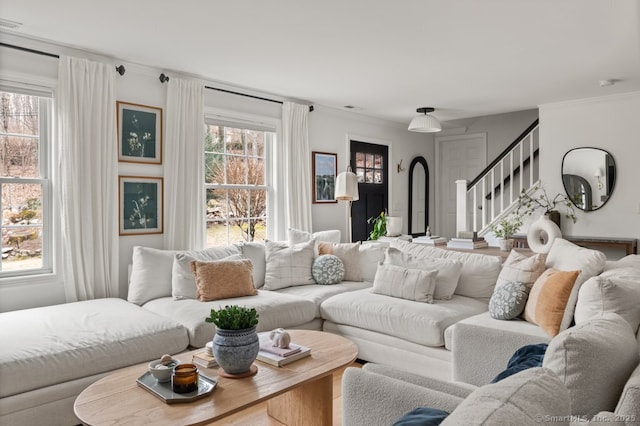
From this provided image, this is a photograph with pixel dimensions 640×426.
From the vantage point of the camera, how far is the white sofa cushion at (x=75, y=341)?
2451 mm

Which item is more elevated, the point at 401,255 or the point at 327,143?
the point at 327,143

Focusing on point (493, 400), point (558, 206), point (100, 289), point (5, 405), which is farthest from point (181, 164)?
point (558, 206)

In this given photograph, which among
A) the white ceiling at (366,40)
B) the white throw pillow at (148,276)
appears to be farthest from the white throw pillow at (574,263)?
the white throw pillow at (148,276)

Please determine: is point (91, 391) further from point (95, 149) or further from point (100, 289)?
point (95, 149)

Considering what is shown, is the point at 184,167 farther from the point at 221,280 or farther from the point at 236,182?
the point at 221,280

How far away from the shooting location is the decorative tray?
201cm

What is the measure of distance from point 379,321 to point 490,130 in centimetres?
511

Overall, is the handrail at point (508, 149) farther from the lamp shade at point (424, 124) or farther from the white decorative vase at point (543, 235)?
the white decorative vase at point (543, 235)

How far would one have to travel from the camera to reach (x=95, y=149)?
3.75 m

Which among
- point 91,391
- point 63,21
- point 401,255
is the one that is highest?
point 63,21

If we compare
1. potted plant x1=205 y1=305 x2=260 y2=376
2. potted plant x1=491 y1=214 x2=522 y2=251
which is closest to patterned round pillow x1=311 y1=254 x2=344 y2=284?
potted plant x1=491 y1=214 x2=522 y2=251

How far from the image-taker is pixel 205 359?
2.47 metres

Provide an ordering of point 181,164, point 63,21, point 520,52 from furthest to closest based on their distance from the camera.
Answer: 1. point 181,164
2. point 520,52
3. point 63,21

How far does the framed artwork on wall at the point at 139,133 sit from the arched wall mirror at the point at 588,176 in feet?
15.4
